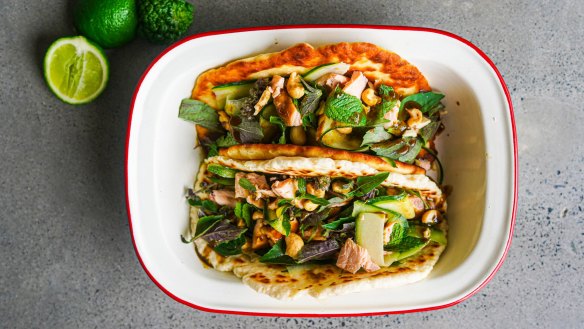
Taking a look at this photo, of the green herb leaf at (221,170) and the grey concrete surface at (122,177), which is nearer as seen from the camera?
the green herb leaf at (221,170)

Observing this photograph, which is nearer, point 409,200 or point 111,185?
point 409,200

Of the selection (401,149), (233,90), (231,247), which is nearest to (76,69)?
(233,90)

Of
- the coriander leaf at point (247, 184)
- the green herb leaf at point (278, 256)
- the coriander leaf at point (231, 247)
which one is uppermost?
the coriander leaf at point (247, 184)

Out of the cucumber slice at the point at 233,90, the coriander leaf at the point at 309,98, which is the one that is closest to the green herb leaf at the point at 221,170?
the cucumber slice at the point at 233,90

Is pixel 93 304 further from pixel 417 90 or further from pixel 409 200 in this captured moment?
pixel 417 90

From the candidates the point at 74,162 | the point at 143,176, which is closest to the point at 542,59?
the point at 143,176

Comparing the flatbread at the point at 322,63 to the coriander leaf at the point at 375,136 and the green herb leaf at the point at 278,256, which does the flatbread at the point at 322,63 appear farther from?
the green herb leaf at the point at 278,256

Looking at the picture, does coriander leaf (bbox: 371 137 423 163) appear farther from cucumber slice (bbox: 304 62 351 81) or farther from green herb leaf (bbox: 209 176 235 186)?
green herb leaf (bbox: 209 176 235 186)

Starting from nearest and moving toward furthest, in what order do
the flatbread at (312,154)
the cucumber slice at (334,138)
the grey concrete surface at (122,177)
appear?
the flatbread at (312,154) → the cucumber slice at (334,138) → the grey concrete surface at (122,177)
